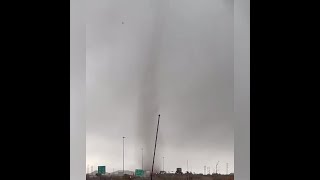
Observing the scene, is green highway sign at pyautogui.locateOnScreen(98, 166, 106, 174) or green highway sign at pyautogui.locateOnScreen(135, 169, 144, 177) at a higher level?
green highway sign at pyautogui.locateOnScreen(98, 166, 106, 174)

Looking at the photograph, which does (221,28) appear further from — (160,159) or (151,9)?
(160,159)

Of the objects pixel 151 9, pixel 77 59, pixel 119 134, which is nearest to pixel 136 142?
pixel 119 134

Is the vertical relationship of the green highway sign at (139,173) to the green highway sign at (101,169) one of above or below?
below

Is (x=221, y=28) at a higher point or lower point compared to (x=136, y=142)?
higher
